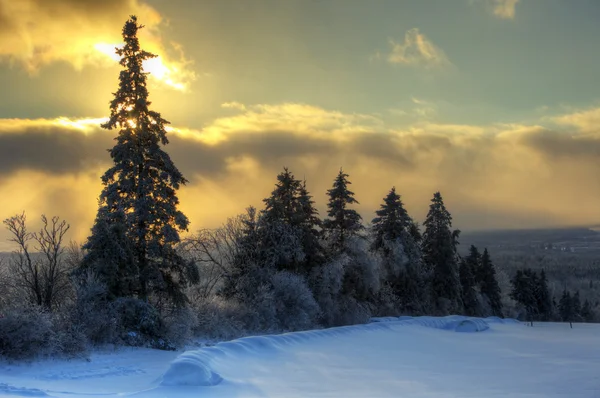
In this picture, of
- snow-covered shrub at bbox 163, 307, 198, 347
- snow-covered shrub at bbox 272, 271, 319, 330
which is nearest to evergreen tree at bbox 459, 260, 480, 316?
snow-covered shrub at bbox 272, 271, 319, 330

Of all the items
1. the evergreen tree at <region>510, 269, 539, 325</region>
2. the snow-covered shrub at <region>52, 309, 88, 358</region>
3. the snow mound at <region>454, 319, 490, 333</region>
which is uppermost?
the snow-covered shrub at <region>52, 309, 88, 358</region>

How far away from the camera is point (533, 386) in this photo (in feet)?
39.8

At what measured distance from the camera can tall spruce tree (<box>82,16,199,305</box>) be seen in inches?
867

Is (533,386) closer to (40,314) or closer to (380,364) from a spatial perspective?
(380,364)

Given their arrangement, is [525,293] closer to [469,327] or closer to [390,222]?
[390,222]

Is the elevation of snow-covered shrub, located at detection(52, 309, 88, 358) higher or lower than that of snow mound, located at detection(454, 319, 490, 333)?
higher

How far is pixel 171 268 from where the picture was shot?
22953 millimetres

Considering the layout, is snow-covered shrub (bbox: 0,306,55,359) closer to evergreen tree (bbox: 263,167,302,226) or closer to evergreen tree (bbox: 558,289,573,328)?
evergreen tree (bbox: 263,167,302,226)

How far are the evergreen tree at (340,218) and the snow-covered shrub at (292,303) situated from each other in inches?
339

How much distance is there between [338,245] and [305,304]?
978 cm

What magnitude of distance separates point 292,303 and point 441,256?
27.3m

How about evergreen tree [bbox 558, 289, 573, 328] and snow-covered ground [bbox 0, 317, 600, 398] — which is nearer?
snow-covered ground [bbox 0, 317, 600, 398]

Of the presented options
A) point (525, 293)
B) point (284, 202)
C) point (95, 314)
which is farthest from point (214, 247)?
point (525, 293)

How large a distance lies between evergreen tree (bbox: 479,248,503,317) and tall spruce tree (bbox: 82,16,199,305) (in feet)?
168
